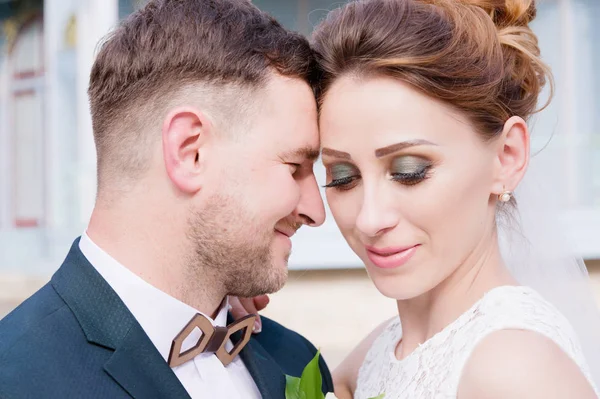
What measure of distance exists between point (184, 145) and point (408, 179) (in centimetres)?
71

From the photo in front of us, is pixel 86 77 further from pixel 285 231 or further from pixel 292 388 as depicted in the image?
pixel 292 388

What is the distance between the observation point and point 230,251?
8.94 ft

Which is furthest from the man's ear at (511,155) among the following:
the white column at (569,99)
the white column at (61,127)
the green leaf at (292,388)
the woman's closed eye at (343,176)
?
the white column at (61,127)

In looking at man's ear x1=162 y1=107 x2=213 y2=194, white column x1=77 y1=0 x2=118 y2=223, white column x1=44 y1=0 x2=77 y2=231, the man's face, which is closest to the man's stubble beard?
the man's face

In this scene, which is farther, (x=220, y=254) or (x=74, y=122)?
(x=74, y=122)

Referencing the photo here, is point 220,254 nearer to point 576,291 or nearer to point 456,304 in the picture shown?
point 456,304

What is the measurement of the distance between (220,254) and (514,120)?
100 centimetres

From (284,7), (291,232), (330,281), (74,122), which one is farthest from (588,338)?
(74,122)

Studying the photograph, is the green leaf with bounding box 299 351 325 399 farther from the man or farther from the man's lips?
the man's lips

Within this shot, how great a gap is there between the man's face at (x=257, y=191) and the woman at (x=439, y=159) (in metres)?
0.11

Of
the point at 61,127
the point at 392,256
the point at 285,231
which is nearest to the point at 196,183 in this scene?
the point at 285,231

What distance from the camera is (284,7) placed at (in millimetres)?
8336

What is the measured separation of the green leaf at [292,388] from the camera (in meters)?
2.78

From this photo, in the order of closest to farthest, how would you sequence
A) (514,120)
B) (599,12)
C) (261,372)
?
1. (514,120)
2. (261,372)
3. (599,12)
